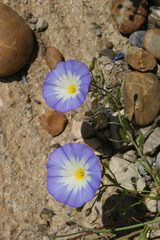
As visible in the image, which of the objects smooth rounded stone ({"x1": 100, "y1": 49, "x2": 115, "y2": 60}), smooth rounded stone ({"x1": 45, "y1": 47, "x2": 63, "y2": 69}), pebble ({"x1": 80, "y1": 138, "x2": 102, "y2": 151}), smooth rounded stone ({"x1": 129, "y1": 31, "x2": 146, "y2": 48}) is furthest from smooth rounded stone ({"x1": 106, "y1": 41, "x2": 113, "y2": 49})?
pebble ({"x1": 80, "y1": 138, "x2": 102, "y2": 151})

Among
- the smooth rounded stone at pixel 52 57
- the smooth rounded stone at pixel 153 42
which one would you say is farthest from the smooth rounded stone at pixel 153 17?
the smooth rounded stone at pixel 52 57

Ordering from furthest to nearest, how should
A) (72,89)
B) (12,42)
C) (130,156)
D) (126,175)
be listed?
(12,42) → (130,156) → (126,175) → (72,89)

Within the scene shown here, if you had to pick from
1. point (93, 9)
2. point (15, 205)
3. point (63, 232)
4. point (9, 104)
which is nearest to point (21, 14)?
point (93, 9)

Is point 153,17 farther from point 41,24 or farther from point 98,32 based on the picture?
point 41,24

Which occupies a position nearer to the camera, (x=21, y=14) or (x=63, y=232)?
(x=63, y=232)

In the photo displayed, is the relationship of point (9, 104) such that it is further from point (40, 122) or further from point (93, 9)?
point (93, 9)

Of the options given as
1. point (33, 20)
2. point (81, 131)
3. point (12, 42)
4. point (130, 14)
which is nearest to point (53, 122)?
point (81, 131)
